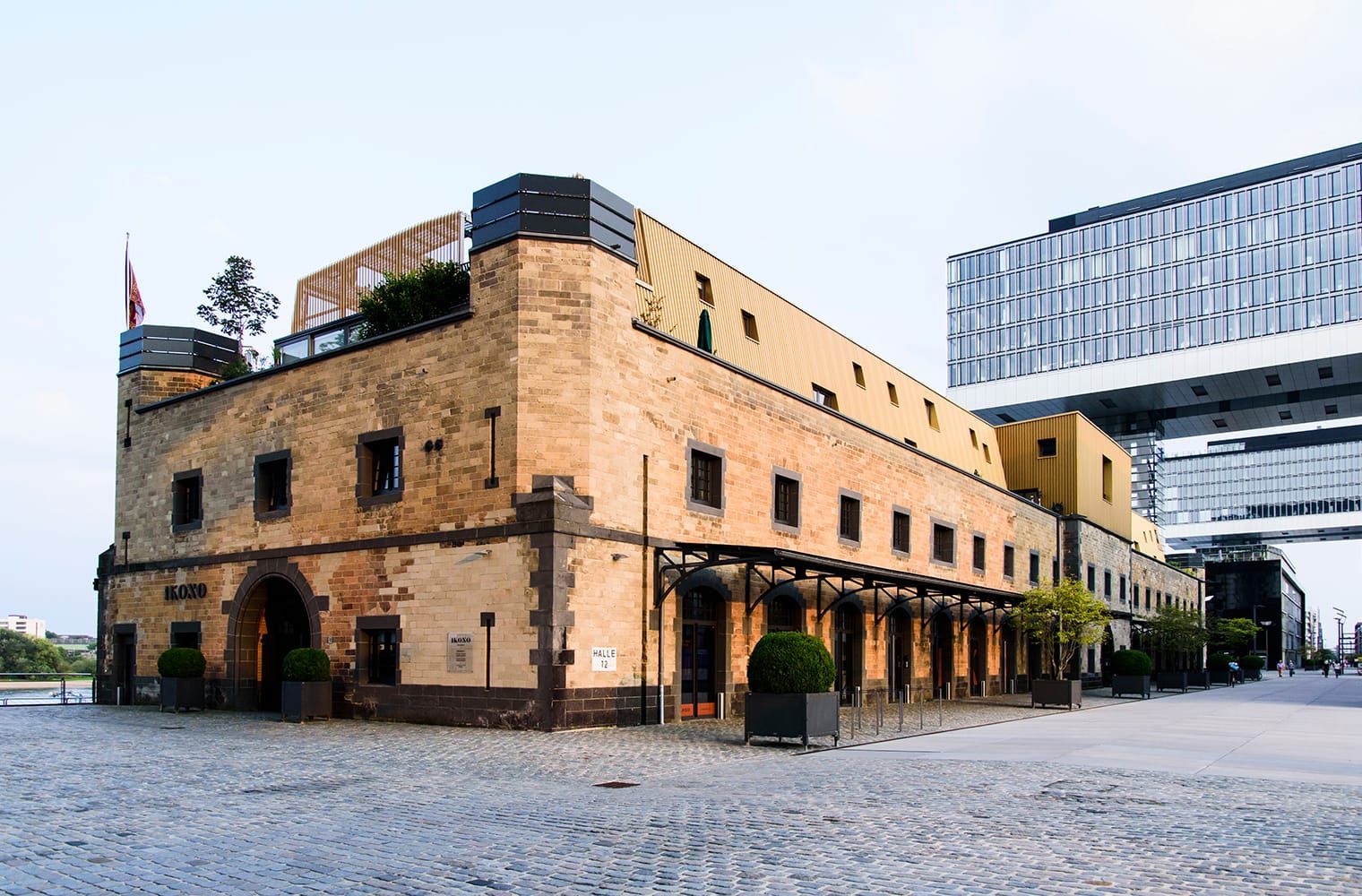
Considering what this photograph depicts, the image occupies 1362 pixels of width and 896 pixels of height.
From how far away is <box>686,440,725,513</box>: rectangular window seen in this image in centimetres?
2208

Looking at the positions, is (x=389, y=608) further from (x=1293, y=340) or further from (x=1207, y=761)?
(x=1293, y=340)

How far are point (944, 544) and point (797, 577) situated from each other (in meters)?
14.0

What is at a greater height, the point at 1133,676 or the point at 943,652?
the point at 943,652

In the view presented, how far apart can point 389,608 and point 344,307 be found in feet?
50.8

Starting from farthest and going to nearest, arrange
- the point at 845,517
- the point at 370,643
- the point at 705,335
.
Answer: the point at 845,517 < the point at 705,335 < the point at 370,643

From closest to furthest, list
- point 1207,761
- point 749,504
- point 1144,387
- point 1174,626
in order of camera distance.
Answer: point 1207,761 → point 749,504 → point 1174,626 → point 1144,387

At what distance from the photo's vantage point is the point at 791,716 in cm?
1602

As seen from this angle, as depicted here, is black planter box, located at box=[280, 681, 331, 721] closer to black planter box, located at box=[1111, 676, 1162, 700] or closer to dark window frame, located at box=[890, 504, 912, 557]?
dark window frame, located at box=[890, 504, 912, 557]

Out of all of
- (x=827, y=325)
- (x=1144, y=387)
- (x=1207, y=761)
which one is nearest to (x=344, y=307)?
(x=827, y=325)

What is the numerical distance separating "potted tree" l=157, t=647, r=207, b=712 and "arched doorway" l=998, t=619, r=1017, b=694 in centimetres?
2607

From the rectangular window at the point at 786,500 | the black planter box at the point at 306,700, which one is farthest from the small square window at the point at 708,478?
the black planter box at the point at 306,700

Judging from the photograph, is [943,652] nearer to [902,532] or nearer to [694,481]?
[902,532]

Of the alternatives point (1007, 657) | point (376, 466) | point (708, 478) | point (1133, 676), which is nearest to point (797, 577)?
point (708, 478)

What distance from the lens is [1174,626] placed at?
1960 inches
